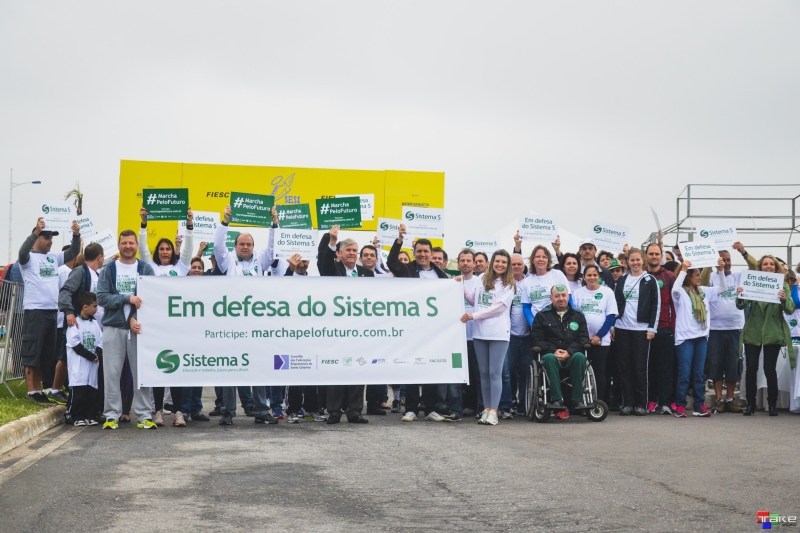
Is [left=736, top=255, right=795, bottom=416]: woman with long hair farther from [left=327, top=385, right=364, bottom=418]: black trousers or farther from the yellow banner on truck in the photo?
the yellow banner on truck

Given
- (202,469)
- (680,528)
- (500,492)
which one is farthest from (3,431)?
(680,528)

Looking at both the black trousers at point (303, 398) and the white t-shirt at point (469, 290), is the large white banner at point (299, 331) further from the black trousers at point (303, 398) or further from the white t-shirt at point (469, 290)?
the black trousers at point (303, 398)

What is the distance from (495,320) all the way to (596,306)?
1.81 metres

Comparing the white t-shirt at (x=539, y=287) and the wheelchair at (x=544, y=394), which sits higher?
the white t-shirt at (x=539, y=287)

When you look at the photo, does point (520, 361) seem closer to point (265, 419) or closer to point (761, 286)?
point (265, 419)

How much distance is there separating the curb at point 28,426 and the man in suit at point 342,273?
3.14 m

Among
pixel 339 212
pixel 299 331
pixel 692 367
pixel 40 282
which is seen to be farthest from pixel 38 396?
pixel 692 367

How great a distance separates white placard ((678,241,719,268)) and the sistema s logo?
22.4ft

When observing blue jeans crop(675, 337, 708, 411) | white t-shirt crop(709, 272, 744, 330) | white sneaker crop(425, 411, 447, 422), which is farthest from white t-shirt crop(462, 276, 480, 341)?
white t-shirt crop(709, 272, 744, 330)

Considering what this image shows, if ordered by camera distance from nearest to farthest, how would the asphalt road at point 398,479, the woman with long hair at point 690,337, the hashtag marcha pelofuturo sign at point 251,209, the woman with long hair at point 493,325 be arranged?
1. the asphalt road at point 398,479
2. the woman with long hair at point 493,325
3. the woman with long hair at point 690,337
4. the hashtag marcha pelofuturo sign at point 251,209

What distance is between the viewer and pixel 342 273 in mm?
12148

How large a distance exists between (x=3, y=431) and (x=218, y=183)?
47.7 ft

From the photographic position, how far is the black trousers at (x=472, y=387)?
1261 centimetres

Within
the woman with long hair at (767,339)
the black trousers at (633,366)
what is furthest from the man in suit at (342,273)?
the woman with long hair at (767,339)
